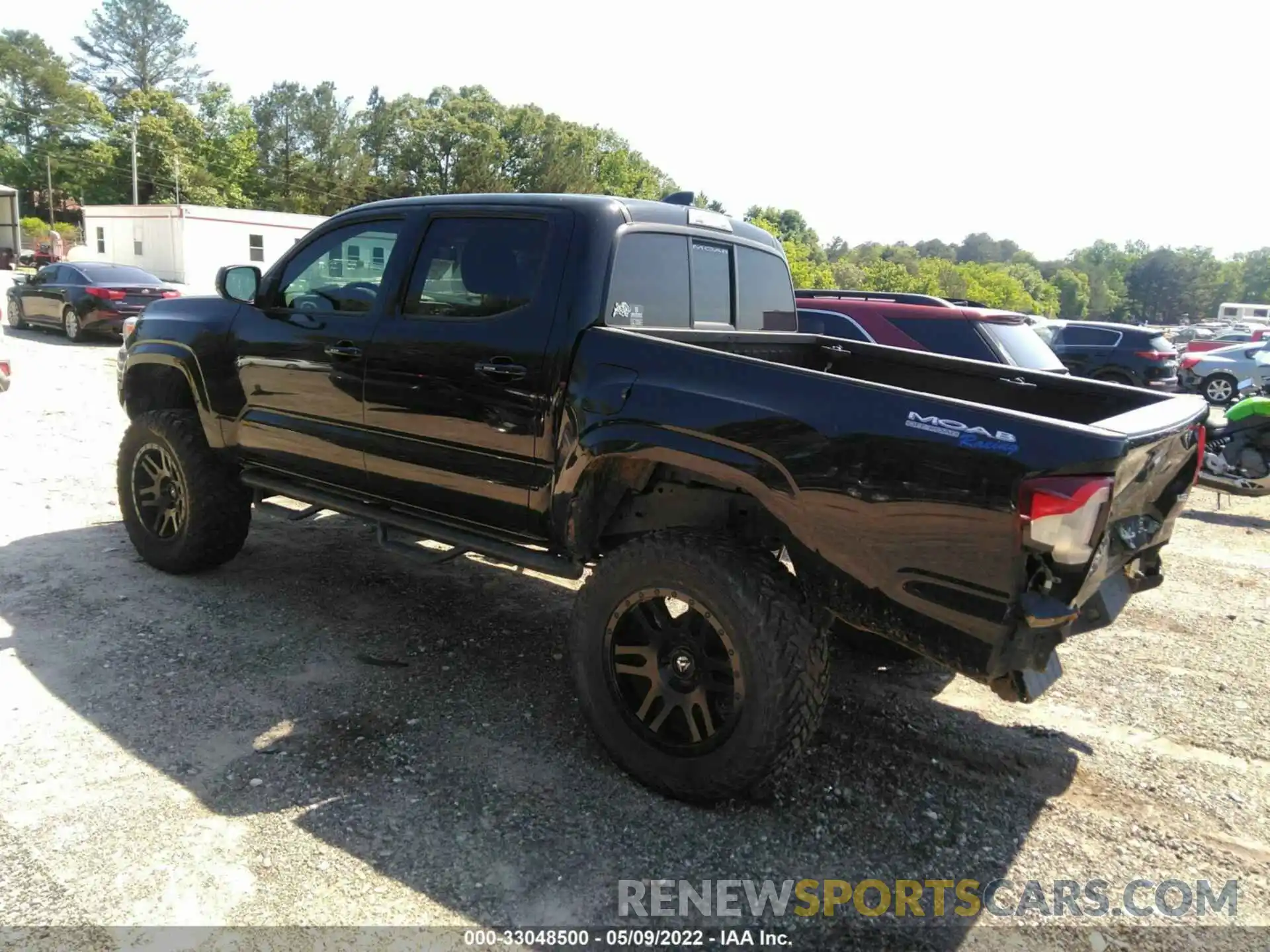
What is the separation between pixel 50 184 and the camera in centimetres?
6444

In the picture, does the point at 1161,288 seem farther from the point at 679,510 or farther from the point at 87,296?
the point at 679,510

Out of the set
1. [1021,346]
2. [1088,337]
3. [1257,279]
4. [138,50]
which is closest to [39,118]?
[138,50]

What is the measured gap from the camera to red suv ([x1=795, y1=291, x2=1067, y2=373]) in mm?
7914

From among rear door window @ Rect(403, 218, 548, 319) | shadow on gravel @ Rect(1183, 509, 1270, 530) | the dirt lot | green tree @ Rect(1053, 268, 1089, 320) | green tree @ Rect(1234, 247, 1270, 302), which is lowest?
the dirt lot

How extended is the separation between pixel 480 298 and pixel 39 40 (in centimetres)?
9205

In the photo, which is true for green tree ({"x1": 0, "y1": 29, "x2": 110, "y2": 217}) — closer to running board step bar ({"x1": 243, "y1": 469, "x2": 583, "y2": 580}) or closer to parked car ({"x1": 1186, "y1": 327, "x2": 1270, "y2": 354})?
parked car ({"x1": 1186, "y1": 327, "x2": 1270, "y2": 354})

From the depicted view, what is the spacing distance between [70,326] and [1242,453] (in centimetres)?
1799

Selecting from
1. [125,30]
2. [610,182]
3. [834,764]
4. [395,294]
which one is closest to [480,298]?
[395,294]

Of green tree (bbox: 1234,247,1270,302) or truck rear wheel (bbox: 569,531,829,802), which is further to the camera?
green tree (bbox: 1234,247,1270,302)

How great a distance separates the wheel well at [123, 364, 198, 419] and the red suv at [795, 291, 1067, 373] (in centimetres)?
497

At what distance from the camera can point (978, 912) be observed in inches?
109

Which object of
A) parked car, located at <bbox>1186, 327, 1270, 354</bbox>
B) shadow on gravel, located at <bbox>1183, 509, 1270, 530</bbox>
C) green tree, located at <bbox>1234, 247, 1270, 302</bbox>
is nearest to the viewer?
shadow on gravel, located at <bbox>1183, 509, 1270, 530</bbox>

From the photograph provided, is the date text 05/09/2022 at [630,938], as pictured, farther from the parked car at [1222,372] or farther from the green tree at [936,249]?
the green tree at [936,249]

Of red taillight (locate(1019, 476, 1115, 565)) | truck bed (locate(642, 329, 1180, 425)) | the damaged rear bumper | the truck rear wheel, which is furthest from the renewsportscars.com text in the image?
truck bed (locate(642, 329, 1180, 425))
